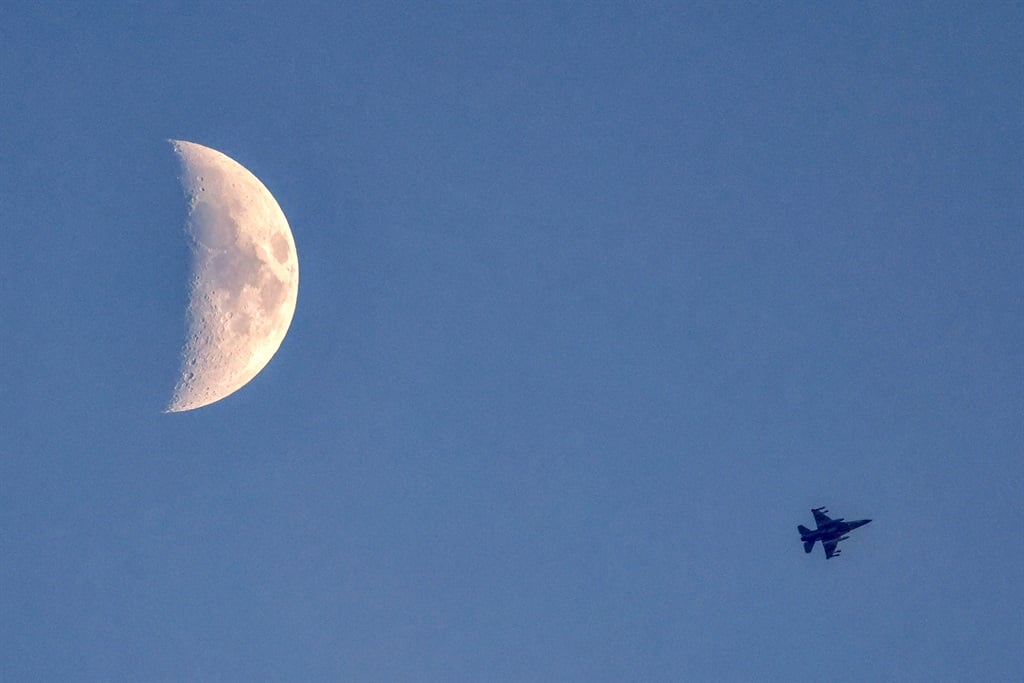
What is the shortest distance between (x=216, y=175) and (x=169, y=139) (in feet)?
12.5

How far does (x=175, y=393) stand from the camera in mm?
57781

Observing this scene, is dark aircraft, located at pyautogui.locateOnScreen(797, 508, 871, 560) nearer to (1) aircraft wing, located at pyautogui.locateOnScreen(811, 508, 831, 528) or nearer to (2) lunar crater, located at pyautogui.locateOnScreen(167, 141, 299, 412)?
(1) aircraft wing, located at pyautogui.locateOnScreen(811, 508, 831, 528)

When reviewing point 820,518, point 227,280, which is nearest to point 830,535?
point 820,518

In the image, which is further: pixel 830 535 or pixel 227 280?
pixel 830 535

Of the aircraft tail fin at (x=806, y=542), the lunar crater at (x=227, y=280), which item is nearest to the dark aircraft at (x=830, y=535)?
the aircraft tail fin at (x=806, y=542)

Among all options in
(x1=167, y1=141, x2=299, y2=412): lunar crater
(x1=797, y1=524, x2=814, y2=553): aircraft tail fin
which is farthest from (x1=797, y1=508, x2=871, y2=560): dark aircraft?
(x1=167, y1=141, x2=299, y2=412): lunar crater

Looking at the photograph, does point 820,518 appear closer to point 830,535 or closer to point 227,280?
point 830,535

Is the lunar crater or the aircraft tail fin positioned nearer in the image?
the lunar crater

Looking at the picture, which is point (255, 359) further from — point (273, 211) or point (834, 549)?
point (834, 549)

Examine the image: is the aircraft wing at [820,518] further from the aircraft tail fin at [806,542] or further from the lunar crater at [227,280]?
the lunar crater at [227,280]

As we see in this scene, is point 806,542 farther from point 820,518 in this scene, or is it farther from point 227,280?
point 227,280

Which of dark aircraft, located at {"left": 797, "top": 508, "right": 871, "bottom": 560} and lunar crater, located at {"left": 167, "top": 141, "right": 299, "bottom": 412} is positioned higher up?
lunar crater, located at {"left": 167, "top": 141, "right": 299, "bottom": 412}

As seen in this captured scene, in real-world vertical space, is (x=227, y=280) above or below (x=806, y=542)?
above

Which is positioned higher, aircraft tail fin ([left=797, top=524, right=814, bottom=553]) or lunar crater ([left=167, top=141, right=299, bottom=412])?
lunar crater ([left=167, top=141, right=299, bottom=412])
